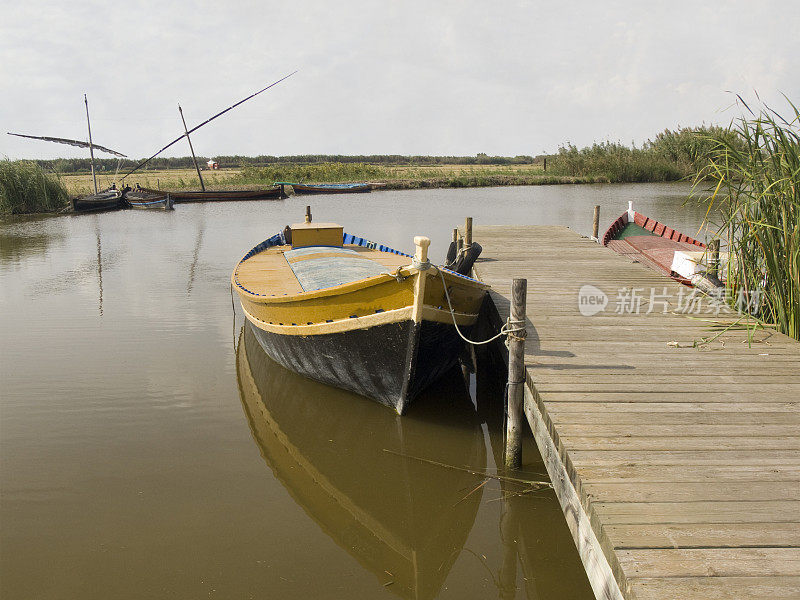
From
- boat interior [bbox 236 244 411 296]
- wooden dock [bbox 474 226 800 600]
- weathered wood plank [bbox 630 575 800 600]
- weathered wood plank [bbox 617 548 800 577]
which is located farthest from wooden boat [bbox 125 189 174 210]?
weathered wood plank [bbox 630 575 800 600]

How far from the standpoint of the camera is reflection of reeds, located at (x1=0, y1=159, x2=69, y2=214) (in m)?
27.7

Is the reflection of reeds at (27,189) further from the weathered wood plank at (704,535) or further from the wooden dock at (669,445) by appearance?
the weathered wood plank at (704,535)

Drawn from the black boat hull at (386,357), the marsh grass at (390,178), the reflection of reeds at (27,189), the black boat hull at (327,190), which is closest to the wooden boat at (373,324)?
the black boat hull at (386,357)

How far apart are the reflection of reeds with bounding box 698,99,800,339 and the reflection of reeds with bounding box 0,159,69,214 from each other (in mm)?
30306

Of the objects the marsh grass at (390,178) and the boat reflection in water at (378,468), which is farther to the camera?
the marsh grass at (390,178)

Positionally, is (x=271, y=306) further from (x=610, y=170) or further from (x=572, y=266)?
(x=610, y=170)

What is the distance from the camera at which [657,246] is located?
42.4ft

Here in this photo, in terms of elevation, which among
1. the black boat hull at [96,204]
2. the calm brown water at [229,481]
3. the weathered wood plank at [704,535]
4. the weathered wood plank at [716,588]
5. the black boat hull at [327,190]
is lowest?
the calm brown water at [229,481]

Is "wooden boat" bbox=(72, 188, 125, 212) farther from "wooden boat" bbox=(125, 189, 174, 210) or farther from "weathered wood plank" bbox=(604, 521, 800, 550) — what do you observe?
"weathered wood plank" bbox=(604, 521, 800, 550)

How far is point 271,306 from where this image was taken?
23.1ft

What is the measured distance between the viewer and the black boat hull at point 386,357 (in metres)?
5.88

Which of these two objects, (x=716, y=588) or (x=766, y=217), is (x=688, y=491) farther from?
(x=766, y=217)

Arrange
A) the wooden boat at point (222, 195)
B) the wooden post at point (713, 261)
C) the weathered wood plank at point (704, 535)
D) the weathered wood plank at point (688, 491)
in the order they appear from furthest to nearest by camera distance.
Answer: the wooden boat at point (222, 195)
the wooden post at point (713, 261)
the weathered wood plank at point (688, 491)
the weathered wood plank at point (704, 535)

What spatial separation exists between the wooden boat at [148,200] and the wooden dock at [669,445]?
91.4 ft
